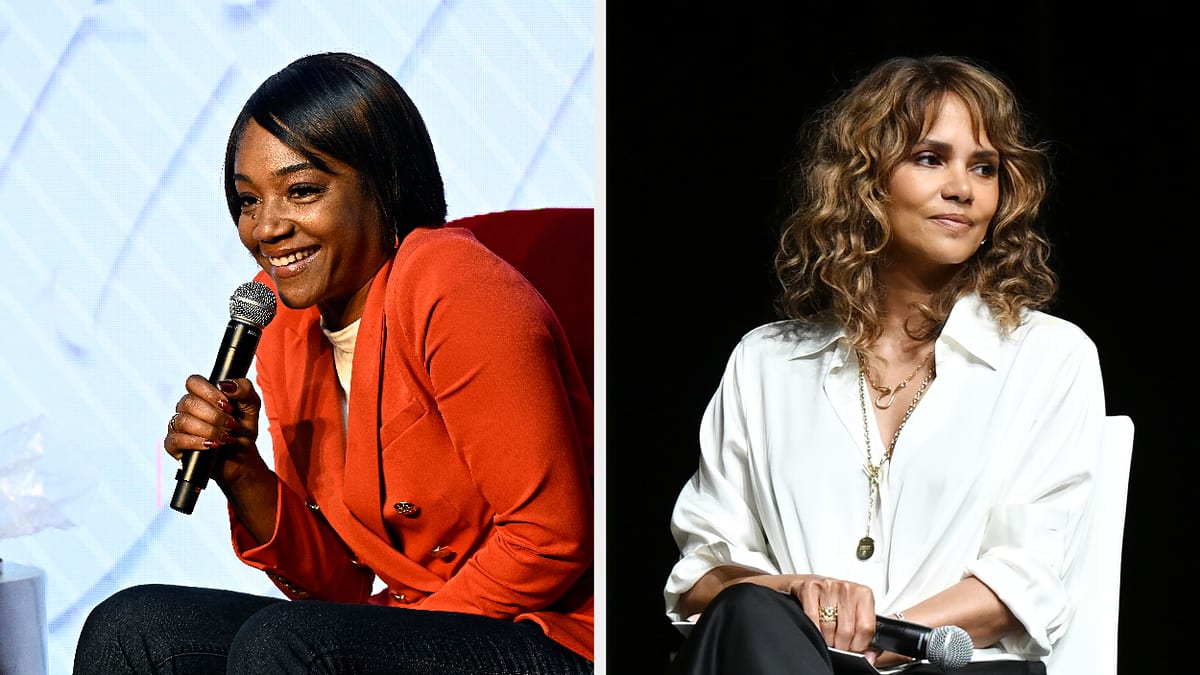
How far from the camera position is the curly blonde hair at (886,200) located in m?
2.33

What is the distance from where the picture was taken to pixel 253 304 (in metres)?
2.39

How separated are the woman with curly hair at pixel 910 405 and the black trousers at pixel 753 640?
0.15m

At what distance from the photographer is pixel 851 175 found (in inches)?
95.4

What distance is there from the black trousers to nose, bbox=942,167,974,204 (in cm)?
73

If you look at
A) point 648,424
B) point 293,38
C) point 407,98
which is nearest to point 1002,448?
point 648,424

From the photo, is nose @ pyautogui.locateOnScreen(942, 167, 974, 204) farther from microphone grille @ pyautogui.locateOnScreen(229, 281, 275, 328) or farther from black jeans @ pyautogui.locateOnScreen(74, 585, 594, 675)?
microphone grille @ pyautogui.locateOnScreen(229, 281, 275, 328)

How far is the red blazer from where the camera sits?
226cm

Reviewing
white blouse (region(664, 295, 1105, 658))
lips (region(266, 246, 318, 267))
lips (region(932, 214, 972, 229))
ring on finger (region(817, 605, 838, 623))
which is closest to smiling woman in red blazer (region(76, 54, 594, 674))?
lips (region(266, 246, 318, 267))

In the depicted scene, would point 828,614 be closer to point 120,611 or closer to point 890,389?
point 890,389

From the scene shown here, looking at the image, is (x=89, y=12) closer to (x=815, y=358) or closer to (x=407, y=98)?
(x=407, y=98)

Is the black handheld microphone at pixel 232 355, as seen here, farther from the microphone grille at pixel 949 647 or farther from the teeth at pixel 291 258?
the microphone grille at pixel 949 647

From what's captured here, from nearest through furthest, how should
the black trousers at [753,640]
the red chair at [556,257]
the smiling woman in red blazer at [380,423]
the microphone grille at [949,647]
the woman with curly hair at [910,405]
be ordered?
the black trousers at [753,640], the microphone grille at [949,647], the woman with curly hair at [910,405], the smiling woman in red blazer at [380,423], the red chair at [556,257]

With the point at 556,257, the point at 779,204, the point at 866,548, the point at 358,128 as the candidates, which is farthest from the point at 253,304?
the point at 866,548

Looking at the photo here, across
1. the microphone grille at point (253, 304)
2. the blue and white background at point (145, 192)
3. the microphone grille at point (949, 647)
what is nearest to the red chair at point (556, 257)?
the blue and white background at point (145, 192)
